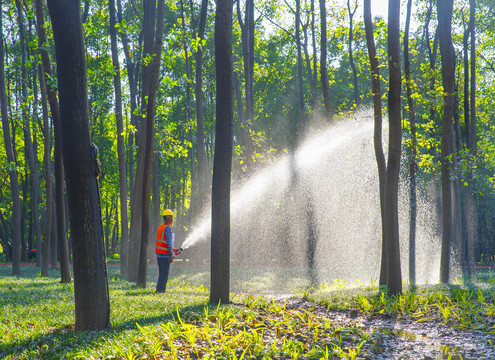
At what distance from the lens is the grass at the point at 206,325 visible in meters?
4.82

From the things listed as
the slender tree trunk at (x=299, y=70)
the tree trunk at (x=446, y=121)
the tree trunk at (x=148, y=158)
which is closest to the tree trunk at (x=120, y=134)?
the tree trunk at (x=148, y=158)

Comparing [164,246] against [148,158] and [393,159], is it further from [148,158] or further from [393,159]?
[393,159]

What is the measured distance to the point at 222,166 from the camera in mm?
8500

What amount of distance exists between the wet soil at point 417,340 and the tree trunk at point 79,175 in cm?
326

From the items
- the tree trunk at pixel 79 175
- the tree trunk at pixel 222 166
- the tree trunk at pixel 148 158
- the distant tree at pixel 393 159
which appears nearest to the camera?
the tree trunk at pixel 79 175

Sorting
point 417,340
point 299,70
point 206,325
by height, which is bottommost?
point 417,340

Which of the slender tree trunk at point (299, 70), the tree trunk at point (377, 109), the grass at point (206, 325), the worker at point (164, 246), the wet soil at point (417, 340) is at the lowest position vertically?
the wet soil at point (417, 340)

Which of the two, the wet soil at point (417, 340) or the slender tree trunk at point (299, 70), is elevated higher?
the slender tree trunk at point (299, 70)

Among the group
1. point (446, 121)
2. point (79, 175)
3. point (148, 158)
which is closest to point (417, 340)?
point (79, 175)

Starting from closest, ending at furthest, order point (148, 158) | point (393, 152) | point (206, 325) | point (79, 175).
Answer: point (79, 175)
point (206, 325)
point (393, 152)
point (148, 158)

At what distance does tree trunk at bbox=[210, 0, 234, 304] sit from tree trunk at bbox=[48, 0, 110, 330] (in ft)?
9.80

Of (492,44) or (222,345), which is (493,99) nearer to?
(492,44)

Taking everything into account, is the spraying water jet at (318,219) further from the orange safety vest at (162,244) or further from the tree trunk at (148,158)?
the orange safety vest at (162,244)

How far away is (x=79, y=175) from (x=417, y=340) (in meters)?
5.06
